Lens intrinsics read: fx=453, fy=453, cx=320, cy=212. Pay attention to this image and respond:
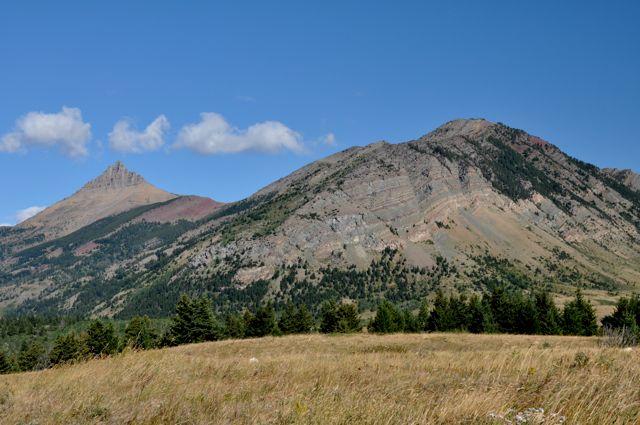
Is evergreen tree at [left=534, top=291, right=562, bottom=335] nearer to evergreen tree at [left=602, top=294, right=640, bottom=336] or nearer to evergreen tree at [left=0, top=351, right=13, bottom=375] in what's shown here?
evergreen tree at [left=602, top=294, right=640, bottom=336]

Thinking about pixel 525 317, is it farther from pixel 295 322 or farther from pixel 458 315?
pixel 295 322

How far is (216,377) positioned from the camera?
8906 mm

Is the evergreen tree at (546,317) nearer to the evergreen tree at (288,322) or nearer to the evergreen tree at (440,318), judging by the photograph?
the evergreen tree at (440,318)

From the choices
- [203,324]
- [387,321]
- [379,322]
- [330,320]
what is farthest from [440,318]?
[203,324]

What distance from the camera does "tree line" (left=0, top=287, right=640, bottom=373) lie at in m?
64.9

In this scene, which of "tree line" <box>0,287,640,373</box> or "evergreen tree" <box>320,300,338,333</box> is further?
"evergreen tree" <box>320,300,338,333</box>

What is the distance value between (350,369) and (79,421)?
522cm

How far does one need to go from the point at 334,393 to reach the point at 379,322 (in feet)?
230

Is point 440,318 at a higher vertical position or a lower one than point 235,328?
higher

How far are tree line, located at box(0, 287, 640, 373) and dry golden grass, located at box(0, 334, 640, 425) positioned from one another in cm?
5437

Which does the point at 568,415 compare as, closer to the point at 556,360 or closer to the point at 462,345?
the point at 556,360

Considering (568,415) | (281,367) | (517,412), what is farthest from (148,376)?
(568,415)

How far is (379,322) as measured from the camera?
244 ft

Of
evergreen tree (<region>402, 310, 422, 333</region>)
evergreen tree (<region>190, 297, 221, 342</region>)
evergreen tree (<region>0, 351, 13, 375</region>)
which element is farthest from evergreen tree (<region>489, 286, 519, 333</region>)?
evergreen tree (<region>0, 351, 13, 375</region>)
